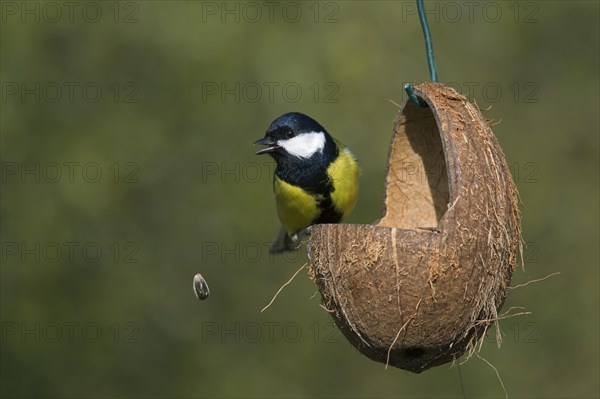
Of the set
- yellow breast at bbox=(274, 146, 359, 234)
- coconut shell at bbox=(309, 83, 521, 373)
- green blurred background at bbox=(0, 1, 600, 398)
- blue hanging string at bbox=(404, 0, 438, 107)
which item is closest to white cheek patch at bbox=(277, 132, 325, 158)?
yellow breast at bbox=(274, 146, 359, 234)

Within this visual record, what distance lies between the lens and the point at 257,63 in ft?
27.7

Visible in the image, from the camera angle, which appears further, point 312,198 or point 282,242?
point 282,242

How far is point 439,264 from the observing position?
3891 mm

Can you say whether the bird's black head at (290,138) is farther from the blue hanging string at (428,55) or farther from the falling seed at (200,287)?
the blue hanging string at (428,55)

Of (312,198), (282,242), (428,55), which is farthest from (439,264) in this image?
(282,242)

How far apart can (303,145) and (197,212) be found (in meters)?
3.01

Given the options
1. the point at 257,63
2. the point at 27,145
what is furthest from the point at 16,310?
the point at 257,63

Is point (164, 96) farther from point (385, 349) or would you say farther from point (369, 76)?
point (385, 349)

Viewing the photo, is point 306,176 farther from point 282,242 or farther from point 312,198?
point 282,242

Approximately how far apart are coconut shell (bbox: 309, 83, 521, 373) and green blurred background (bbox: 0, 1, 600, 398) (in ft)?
13.0

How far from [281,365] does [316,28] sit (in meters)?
3.11

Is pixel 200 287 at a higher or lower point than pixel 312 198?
lower

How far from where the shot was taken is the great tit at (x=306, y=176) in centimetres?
555

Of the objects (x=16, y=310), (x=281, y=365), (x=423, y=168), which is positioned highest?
(x=423, y=168)
